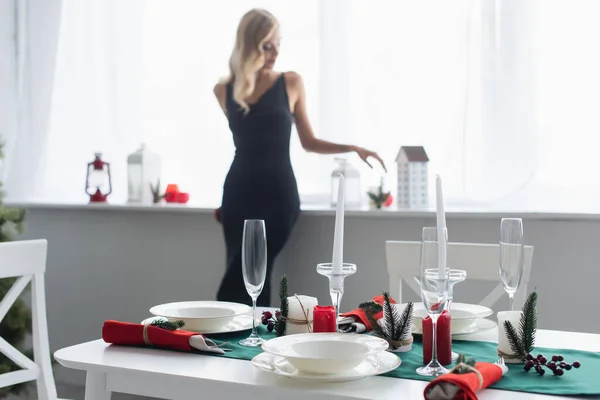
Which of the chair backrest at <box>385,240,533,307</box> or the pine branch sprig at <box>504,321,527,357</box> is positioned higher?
the chair backrest at <box>385,240,533,307</box>

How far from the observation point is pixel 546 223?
2.42m

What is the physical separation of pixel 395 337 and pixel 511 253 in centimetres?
25

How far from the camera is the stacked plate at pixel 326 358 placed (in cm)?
109

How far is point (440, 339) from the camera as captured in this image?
1.19 m

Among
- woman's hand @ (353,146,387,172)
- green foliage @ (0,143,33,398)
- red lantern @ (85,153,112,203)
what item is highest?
woman's hand @ (353,146,387,172)

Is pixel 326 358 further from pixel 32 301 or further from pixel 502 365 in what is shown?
pixel 32 301

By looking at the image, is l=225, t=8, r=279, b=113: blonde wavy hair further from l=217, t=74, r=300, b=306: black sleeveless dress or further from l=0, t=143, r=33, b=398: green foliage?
l=0, t=143, r=33, b=398: green foliage

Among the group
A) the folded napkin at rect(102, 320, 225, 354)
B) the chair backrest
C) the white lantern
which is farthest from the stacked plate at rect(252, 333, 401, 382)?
the white lantern

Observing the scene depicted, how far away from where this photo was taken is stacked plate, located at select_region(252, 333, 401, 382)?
1090 millimetres

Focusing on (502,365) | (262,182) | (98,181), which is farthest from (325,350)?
(98,181)

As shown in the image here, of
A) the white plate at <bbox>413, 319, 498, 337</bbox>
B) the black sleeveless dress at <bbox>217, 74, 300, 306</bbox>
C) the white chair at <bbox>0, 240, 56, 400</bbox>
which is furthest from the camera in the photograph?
the black sleeveless dress at <bbox>217, 74, 300, 306</bbox>

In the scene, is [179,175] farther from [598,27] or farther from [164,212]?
[598,27]

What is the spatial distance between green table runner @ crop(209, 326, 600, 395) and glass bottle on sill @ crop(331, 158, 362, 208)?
1.42 m

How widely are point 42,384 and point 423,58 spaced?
176 centimetres
